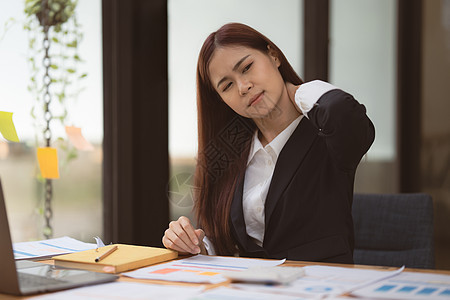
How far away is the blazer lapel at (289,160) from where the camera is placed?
1.44 metres

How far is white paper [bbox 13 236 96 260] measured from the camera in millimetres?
1214

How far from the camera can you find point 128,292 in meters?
0.84

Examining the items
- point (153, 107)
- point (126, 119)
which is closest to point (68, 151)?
point (126, 119)

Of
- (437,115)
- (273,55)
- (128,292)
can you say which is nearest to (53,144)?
(273,55)

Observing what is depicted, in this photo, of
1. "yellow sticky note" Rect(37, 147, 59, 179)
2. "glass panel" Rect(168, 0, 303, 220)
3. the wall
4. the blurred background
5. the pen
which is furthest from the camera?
the wall

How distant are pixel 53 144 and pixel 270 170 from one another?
32.0 inches

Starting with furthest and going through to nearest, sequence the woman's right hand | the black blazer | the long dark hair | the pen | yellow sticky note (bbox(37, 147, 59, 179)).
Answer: yellow sticky note (bbox(37, 147, 59, 179)), the long dark hair, the black blazer, the woman's right hand, the pen

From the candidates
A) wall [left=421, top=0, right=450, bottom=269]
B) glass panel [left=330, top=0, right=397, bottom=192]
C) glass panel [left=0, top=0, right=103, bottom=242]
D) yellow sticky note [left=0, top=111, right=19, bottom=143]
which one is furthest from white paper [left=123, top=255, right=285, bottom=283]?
wall [left=421, top=0, right=450, bottom=269]

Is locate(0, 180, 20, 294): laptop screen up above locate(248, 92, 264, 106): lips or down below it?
below

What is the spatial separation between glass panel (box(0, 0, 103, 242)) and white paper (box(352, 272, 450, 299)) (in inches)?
51.2

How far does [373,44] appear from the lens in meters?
3.55

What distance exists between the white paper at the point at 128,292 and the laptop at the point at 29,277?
0.02 m

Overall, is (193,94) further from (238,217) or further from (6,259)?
(6,259)

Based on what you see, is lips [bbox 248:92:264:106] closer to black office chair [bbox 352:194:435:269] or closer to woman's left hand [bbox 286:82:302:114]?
woman's left hand [bbox 286:82:302:114]
